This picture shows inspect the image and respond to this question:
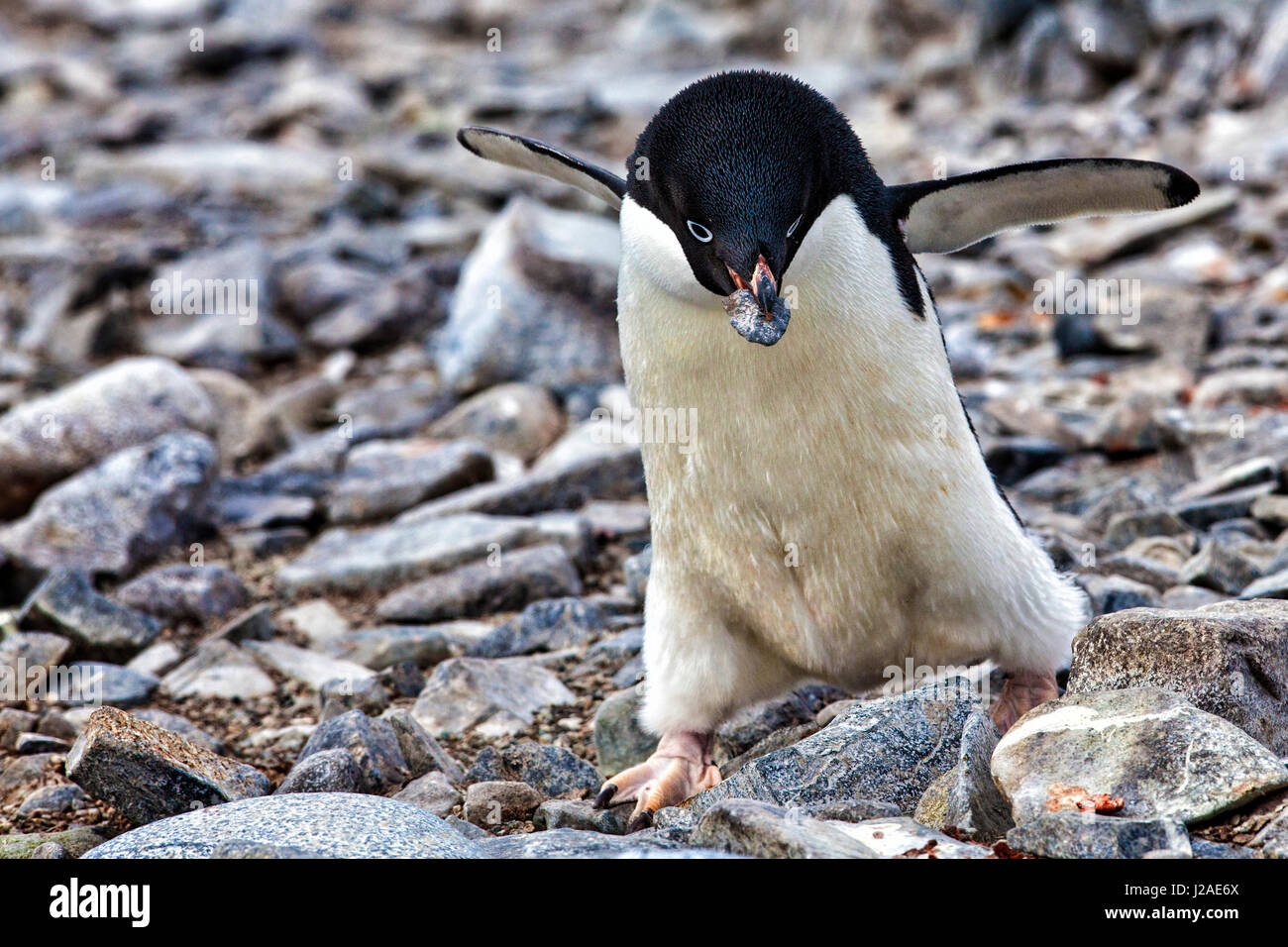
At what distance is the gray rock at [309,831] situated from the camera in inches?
88.7

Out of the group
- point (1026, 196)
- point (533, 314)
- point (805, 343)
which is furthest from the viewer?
point (533, 314)

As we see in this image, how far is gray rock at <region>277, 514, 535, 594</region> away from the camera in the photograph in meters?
4.58

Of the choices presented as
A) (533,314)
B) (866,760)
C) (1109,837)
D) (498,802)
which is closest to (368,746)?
(498,802)

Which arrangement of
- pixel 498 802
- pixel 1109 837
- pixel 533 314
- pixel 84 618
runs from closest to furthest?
pixel 1109 837 < pixel 498 802 < pixel 84 618 < pixel 533 314

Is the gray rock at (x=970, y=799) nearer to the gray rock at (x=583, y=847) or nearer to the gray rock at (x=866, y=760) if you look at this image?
the gray rock at (x=866, y=760)

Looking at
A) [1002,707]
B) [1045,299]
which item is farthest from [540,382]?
[1002,707]

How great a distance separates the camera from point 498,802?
2881 millimetres

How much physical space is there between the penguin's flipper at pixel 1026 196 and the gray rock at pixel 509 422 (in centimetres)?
284

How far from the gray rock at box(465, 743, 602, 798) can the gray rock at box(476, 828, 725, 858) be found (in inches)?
28.9

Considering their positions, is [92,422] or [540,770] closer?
[540,770]

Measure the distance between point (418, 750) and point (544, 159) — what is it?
4.63 ft

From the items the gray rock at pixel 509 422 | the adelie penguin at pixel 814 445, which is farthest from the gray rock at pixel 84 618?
the gray rock at pixel 509 422

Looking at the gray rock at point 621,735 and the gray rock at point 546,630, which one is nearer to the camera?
the gray rock at point 621,735

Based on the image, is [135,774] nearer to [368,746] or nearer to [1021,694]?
[368,746]
